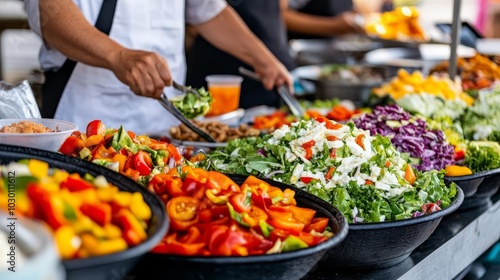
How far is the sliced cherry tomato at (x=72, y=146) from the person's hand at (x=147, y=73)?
63 cm

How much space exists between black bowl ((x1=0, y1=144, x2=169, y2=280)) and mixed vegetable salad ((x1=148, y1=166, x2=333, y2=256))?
127 millimetres

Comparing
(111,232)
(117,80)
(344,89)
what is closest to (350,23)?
(344,89)

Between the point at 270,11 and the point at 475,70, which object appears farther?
the point at 270,11

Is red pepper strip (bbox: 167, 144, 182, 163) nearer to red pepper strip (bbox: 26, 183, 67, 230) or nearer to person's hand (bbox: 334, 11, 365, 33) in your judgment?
red pepper strip (bbox: 26, 183, 67, 230)

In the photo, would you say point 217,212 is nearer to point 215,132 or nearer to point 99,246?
point 99,246

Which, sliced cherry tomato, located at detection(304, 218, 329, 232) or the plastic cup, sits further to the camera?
the plastic cup

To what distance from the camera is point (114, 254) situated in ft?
3.68

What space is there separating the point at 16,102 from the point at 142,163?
0.69m

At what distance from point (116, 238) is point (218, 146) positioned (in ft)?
5.35

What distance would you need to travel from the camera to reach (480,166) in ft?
8.77

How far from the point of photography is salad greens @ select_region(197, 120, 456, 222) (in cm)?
194

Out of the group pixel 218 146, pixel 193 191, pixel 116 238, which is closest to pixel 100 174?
pixel 193 191

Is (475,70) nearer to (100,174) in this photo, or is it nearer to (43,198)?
(100,174)

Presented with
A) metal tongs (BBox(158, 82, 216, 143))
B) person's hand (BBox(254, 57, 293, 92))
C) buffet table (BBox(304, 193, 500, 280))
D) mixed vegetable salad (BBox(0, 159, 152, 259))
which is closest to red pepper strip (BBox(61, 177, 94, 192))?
mixed vegetable salad (BBox(0, 159, 152, 259))
